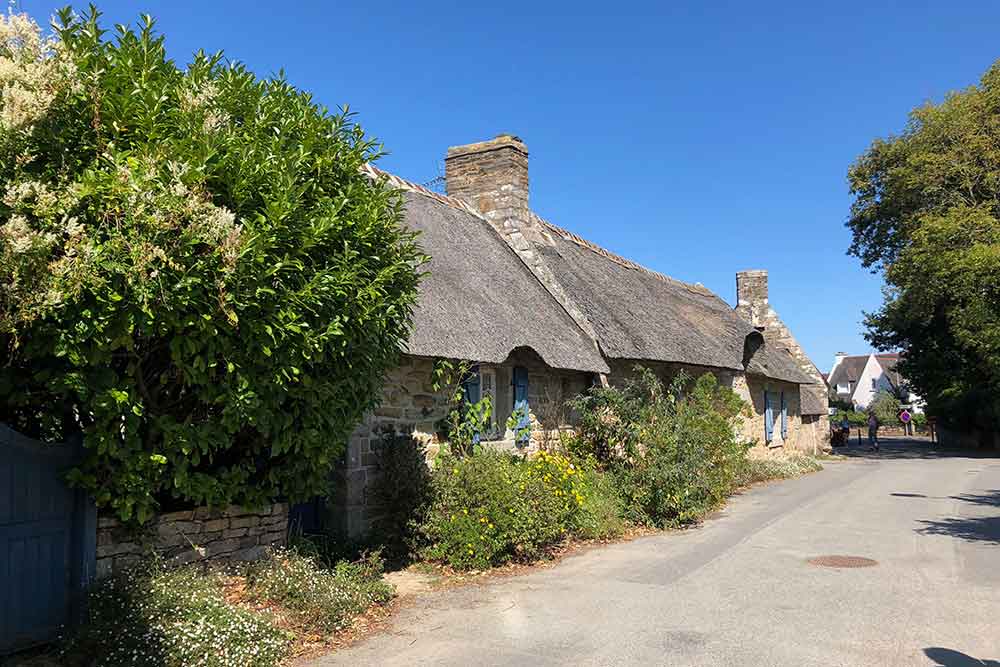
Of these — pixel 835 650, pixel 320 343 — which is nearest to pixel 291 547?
pixel 320 343

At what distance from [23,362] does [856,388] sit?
8413 cm

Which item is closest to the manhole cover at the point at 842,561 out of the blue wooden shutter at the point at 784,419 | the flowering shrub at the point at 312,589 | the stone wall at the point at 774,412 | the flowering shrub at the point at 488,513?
the flowering shrub at the point at 488,513

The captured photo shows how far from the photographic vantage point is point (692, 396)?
1469 centimetres

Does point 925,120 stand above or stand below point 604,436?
above

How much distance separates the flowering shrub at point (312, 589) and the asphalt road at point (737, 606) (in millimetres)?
347

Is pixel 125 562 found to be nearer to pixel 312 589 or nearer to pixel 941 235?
pixel 312 589

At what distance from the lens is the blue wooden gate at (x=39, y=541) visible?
196 inches

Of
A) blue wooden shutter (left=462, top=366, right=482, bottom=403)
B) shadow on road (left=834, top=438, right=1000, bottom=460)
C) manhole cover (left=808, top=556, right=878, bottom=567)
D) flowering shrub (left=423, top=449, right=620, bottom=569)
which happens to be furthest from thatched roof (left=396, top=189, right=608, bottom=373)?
shadow on road (left=834, top=438, right=1000, bottom=460)

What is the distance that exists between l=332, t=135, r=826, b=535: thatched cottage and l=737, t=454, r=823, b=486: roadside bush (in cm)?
125

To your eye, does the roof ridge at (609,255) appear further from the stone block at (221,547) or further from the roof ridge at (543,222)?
the stone block at (221,547)

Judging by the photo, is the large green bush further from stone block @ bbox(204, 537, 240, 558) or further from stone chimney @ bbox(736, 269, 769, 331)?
stone chimney @ bbox(736, 269, 769, 331)

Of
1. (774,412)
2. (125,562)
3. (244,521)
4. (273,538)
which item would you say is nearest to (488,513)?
(273,538)

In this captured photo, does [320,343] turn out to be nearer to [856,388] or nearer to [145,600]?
[145,600]

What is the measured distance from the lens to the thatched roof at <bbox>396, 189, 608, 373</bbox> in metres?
9.45
